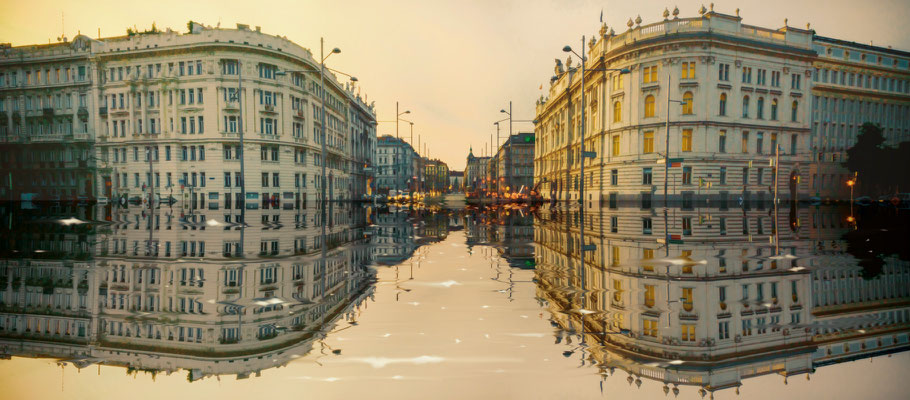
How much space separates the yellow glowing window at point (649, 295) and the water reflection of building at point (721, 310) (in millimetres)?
38

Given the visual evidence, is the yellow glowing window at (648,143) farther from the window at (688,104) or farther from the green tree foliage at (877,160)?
the green tree foliage at (877,160)

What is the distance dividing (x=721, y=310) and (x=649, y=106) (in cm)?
4272

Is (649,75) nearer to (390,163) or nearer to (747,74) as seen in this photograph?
(747,74)

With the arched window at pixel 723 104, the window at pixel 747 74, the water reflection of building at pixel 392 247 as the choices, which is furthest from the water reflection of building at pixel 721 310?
→ the window at pixel 747 74

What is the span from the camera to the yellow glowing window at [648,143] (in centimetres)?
4366

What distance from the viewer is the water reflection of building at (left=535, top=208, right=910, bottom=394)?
4.37m

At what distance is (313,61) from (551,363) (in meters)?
56.1

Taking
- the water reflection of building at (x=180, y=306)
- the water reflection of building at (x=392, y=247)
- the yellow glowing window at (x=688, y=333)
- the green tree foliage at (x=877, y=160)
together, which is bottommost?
the water reflection of building at (x=392, y=247)

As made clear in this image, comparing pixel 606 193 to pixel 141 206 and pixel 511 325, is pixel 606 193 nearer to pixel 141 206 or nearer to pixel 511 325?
pixel 511 325

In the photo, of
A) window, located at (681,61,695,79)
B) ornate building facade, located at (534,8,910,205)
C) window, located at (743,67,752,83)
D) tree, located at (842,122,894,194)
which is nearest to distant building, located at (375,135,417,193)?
ornate building facade, located at (534,8,910,205)

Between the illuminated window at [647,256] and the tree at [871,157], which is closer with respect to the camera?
the illuminated window at [647,256]

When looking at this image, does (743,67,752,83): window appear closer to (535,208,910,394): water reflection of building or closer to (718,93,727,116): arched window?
(718,93,727,116): arched window

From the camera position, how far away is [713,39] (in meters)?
41.0

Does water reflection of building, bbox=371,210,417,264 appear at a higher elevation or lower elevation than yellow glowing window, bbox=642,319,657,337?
lower
